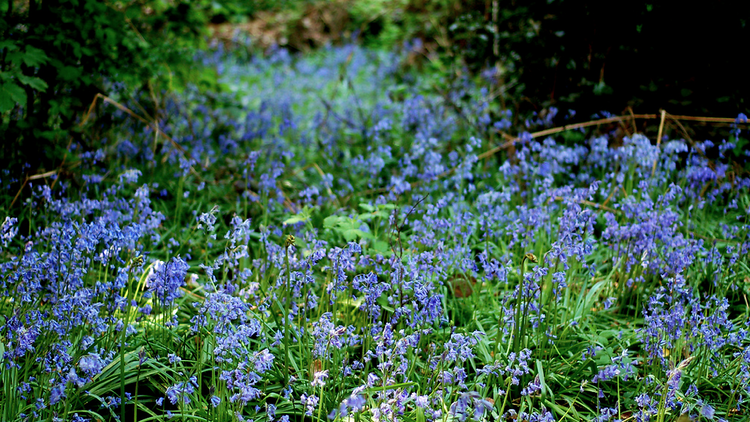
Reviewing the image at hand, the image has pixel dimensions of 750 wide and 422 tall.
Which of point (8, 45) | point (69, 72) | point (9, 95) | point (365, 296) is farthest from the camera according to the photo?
point (69, 72)

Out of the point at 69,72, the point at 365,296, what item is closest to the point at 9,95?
the point at 69,72

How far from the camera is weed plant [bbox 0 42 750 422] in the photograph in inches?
88.7

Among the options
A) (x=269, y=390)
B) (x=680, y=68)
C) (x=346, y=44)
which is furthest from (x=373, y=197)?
(x=346, y=44)

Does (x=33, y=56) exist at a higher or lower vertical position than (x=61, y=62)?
higher

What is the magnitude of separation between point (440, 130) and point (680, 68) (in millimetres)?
2001

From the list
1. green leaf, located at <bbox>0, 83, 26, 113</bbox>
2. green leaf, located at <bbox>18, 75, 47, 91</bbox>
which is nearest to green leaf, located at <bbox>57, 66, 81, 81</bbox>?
green leaf, located at <bbox>18, 75, 47, 91</bbox>

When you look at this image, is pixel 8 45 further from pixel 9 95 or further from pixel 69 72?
pixel 69 72

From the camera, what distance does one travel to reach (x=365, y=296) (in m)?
2.62

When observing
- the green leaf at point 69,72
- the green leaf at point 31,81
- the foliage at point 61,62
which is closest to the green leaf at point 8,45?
the foliage at point 61,62

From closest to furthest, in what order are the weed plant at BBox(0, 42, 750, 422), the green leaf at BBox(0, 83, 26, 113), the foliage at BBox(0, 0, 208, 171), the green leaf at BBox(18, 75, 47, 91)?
the weed plant at BBox(0, 42, 750, 422) < the green leaf at BBox(0, 83, 26, 113) < the green leaf at BBox(18, 75, 47, 91) < the foliage at BBox(0, 0, 208, 171)

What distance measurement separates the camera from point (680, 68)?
4.84 m

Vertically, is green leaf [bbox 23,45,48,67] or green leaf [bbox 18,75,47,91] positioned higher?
green leaf [bbox 23,45,48,67]

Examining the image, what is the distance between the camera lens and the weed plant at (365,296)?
2.25m

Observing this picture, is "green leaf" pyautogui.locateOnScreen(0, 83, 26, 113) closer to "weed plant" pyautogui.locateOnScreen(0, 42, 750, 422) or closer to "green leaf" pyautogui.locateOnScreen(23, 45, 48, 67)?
"green leaf" pyautogui.locateOnScreen(23, 45, 48, 67)
